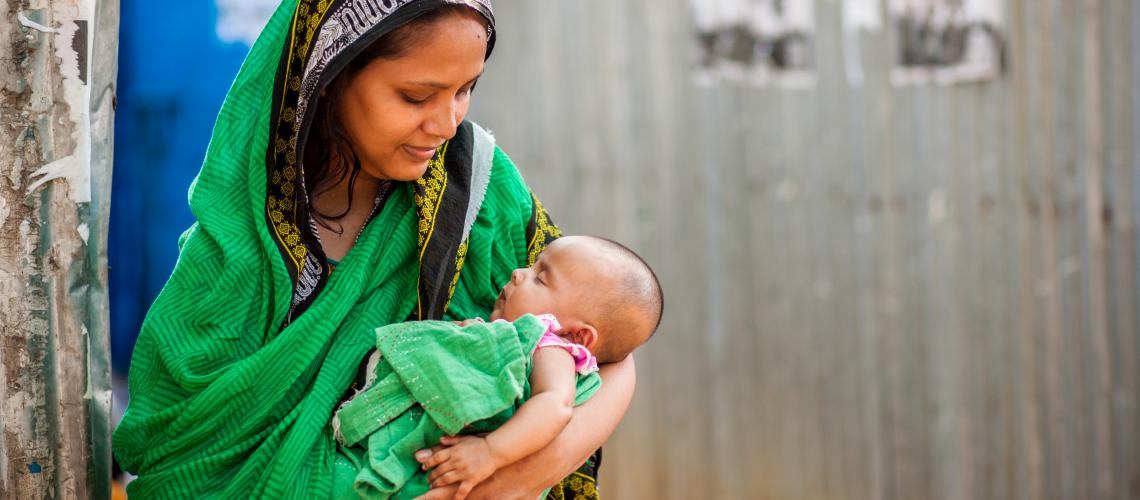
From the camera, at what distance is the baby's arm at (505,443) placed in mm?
2205

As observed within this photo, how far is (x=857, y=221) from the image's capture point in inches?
203

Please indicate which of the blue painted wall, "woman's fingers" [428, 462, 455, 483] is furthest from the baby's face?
the blue painted wall

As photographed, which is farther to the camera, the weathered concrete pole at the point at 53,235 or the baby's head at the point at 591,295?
the baby's head at the point at 591,295

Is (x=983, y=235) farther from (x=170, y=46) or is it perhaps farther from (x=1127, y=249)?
(x=170, y=46)

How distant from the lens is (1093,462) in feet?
17.0

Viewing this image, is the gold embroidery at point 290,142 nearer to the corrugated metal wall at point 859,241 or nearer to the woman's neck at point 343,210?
the woman's neck at point 343,210

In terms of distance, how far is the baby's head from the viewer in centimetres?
253

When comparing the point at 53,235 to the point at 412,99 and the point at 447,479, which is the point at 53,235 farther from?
the point at 447,479

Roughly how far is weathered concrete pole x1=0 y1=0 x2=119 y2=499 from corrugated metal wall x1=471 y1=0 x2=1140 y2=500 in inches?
104

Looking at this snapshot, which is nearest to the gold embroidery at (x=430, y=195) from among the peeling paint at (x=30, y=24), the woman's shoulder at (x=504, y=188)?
the woman's shoulder at (x=504, y=188)

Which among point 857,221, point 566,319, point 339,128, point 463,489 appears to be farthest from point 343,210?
point 857,221

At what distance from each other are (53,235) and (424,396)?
90 cm

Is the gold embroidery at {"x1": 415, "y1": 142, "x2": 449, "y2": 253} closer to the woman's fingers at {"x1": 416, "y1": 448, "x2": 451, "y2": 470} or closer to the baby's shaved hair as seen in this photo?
the baby's shaved hair

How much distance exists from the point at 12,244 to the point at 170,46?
196 centimetres
